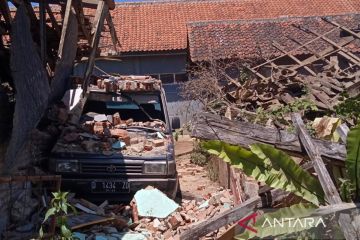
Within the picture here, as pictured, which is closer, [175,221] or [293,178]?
[293,178]

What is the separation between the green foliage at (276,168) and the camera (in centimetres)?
441

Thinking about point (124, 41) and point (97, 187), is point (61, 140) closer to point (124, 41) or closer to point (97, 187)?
point (97, 187)

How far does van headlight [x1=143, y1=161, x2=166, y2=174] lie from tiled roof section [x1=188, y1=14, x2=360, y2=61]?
45.2 feet

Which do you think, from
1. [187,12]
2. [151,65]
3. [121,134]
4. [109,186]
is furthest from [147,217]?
[187,12]

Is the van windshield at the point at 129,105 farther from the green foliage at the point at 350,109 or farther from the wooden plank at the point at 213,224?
the wooden plank at the point at 213,224

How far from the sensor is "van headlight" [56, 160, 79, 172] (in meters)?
7.81

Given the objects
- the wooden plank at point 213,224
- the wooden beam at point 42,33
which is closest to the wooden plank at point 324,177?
the wooden plank at point 213,224

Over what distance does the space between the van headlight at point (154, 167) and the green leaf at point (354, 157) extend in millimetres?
4022

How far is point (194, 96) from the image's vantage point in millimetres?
18078

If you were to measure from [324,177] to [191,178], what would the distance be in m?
7.98

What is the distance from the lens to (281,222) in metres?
4.09

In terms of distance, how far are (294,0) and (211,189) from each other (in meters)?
21.9

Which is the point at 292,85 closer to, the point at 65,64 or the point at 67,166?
the point at 65,64

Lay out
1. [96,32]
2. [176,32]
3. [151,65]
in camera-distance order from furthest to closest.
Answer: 1. [176,32]
2. [151,65]
3. [96,32]
